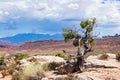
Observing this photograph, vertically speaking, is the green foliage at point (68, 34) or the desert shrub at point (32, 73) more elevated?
the green foliage at point (68, 34)

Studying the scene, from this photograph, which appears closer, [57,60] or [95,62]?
[95,62]

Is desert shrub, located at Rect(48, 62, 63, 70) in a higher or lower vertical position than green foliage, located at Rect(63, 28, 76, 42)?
lower

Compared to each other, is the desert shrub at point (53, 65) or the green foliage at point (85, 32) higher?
the green foliage at point (85, 32)

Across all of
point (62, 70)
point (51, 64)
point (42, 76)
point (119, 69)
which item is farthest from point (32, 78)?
point (119, 69)

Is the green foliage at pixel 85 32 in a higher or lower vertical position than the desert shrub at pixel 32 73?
higher

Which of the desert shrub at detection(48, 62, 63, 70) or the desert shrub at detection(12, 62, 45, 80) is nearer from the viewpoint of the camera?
the desert shrub at detection(12, 62, 45, 80)

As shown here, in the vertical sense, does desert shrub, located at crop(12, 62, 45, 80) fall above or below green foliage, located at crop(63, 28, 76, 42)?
below

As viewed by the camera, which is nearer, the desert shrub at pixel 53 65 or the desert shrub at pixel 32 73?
the desert shrub at pixel 32 73

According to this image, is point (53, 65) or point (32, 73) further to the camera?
point (53, 65)

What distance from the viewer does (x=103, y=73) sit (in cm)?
2684

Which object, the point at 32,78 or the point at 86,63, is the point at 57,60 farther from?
the point at 32,78

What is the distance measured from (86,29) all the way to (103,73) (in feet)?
14.2

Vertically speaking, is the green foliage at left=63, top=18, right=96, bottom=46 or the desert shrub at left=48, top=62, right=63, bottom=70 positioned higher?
the green foliage at left=63, top=18, right=96, bottom=46

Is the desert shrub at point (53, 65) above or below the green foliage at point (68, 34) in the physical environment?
below
